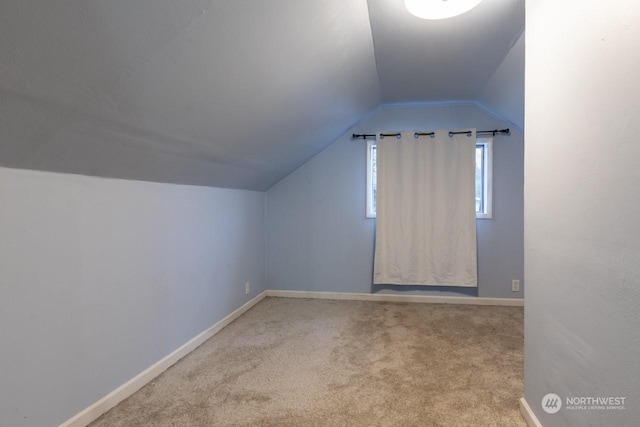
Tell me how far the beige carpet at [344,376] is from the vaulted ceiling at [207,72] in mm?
1258

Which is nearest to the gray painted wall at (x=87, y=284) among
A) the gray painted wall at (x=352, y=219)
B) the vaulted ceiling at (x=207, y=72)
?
the vaulted ceiling at (x=207, y=72)

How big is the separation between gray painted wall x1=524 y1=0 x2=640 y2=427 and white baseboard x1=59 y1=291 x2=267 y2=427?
2.08 meters

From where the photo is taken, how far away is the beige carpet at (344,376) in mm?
1646

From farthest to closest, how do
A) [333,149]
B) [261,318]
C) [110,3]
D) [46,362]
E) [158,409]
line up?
1. [333,149]
2. [261,318]
3. [158,409]
4. [46,362]
5. [110,3]

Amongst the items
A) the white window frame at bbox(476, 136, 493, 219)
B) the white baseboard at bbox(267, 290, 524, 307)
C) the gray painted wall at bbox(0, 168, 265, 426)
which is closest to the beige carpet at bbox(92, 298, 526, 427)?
the gray painted wall at bbox(0, 168, 265, 426)

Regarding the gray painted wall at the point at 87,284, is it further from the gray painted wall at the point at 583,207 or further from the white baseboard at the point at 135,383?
the gray painted wall at the point at 583,207

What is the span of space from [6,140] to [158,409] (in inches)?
55.7

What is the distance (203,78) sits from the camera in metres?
1.42

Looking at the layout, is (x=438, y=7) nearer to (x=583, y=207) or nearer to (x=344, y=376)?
(x=583, y=207)

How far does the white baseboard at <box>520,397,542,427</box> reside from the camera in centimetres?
151

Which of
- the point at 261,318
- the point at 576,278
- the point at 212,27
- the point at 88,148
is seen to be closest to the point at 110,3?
the point at 212,27

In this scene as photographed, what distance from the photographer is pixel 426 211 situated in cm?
347

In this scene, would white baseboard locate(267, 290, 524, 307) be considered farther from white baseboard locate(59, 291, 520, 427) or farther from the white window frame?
the white window frame

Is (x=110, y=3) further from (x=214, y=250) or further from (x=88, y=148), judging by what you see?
(x=214, y=250)
